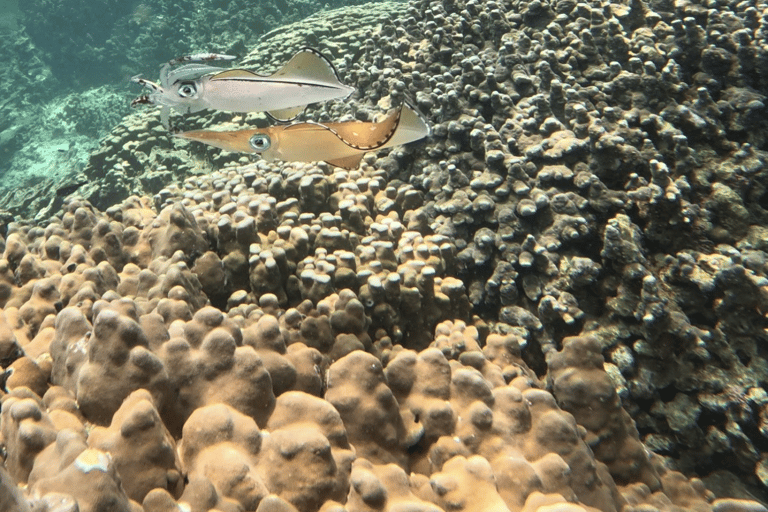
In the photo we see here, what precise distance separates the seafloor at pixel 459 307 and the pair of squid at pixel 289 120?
782 mm

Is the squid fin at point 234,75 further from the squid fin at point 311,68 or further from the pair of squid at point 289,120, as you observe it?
the squid fin at point 311,68

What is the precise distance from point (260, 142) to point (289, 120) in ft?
1.58

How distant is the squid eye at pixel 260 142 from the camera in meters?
1.98

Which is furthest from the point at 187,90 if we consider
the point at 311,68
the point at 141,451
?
the point at 141,451

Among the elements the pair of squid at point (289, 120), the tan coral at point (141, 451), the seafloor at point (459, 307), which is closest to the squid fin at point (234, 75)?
the pair of squid at point (289, 120)

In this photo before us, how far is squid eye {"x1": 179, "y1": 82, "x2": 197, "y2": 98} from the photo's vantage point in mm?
2167

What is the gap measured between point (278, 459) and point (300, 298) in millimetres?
1473

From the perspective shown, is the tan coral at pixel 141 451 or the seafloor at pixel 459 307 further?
the seafloor at pixel 459 307

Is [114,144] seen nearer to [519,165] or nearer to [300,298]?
[300,298]

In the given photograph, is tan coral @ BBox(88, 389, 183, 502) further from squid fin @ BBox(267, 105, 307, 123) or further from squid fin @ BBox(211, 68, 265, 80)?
squid fin @ BBox(267, 105, 307, 123)

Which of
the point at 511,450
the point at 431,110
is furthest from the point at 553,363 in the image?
the point at 431,110

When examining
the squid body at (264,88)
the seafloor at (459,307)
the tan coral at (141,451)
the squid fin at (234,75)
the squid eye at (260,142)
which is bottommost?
the seafloor at (459,307)

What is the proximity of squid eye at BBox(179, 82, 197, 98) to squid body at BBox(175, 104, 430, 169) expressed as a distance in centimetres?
40

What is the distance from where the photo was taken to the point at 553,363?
2480mm
